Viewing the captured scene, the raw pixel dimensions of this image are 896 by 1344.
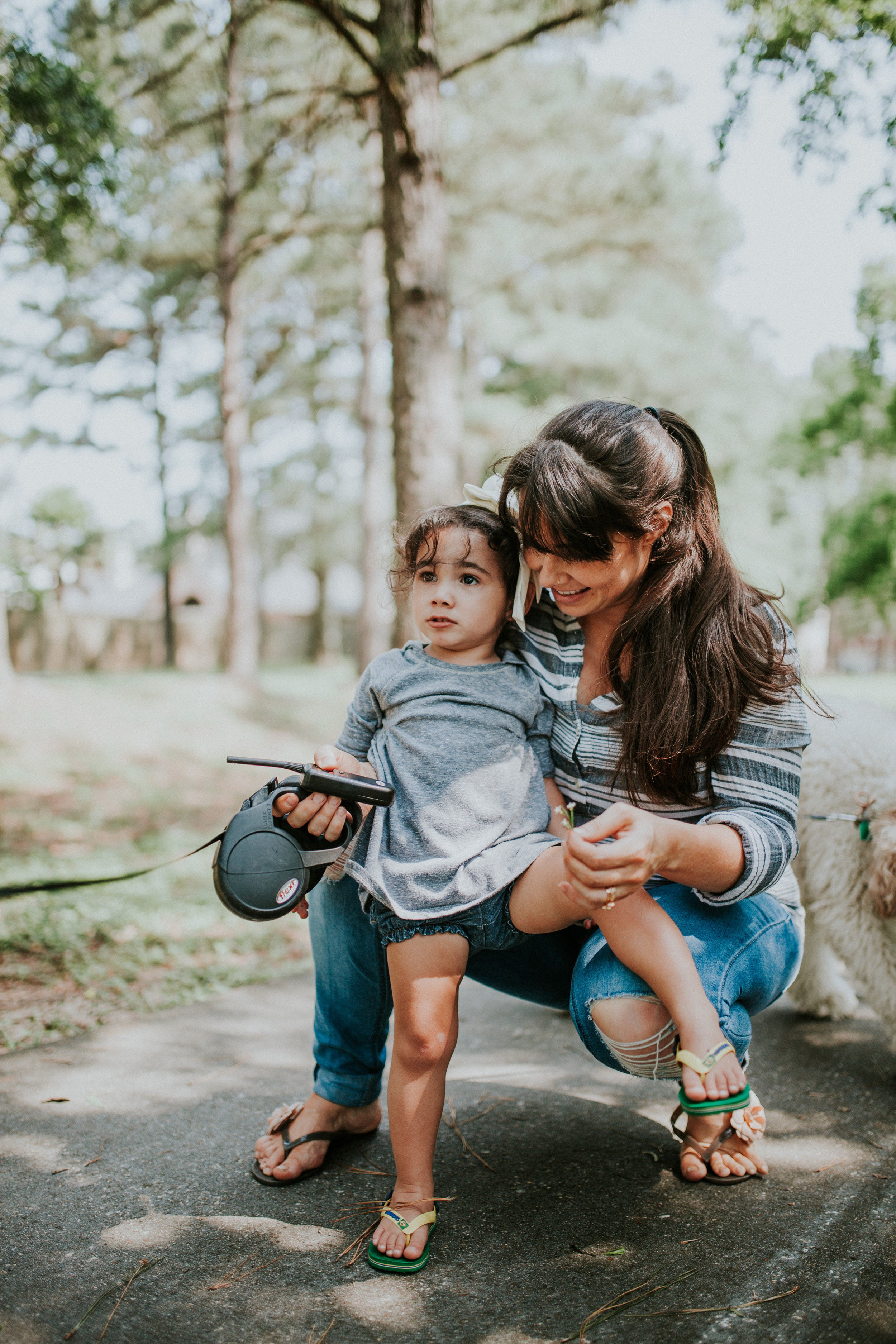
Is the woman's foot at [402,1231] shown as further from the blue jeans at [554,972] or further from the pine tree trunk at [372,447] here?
the pine tree trunk at [372,447]

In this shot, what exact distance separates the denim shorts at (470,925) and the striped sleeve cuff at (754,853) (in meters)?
0.38

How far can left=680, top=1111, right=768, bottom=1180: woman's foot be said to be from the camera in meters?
1.91

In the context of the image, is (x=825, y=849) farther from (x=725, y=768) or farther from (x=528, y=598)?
(x=528, y=598)

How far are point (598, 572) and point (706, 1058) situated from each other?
37.8 inches

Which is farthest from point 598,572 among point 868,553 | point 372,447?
point 868,553

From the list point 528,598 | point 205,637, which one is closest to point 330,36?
point 528,598

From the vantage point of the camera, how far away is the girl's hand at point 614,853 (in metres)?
1.54

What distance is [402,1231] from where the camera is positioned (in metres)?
1.65

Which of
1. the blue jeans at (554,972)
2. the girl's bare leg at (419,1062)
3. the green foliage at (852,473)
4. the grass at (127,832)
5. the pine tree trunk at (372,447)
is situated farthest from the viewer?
the green foliage at (852,473)

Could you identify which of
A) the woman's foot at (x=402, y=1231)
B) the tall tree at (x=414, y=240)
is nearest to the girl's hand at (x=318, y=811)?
the woman's foot at (x=402, y=1231)

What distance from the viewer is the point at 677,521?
6.43 ft

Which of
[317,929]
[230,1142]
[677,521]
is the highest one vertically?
[677,521]

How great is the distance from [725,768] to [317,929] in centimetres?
95

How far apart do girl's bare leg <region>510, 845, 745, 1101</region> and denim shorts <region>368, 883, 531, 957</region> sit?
0.04 metres
